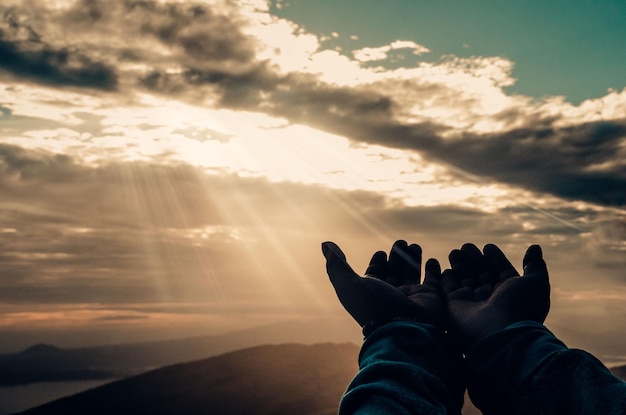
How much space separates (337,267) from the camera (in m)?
3.49

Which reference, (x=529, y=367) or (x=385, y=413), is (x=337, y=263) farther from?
(x=385, y=413)

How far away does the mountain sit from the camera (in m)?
18.5

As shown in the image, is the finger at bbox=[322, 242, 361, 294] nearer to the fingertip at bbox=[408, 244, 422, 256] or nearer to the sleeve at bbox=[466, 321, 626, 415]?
the sleeve at bbox=[466, 321, 626, 415]

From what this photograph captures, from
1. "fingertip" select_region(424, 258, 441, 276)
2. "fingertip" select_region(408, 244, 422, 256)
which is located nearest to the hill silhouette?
"fingertip" select_region(408, 244, 422, 256)

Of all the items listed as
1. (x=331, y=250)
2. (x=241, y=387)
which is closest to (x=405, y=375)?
(x=331, y=250)

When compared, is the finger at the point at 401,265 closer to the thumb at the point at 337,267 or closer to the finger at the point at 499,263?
the finger at the point at 499,263

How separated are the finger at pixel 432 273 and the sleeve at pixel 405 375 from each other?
100cm

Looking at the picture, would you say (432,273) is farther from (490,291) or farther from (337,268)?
(337,268)

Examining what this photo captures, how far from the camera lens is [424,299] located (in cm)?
347

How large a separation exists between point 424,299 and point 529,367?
1.18 m

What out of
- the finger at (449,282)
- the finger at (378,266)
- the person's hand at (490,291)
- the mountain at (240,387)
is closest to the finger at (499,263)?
the person's hand at (490,291)

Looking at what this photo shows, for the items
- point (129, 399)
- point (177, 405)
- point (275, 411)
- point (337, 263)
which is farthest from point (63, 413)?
point (337, 263)

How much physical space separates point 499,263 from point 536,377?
5.77 feet

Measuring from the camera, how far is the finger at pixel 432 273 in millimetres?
3943
